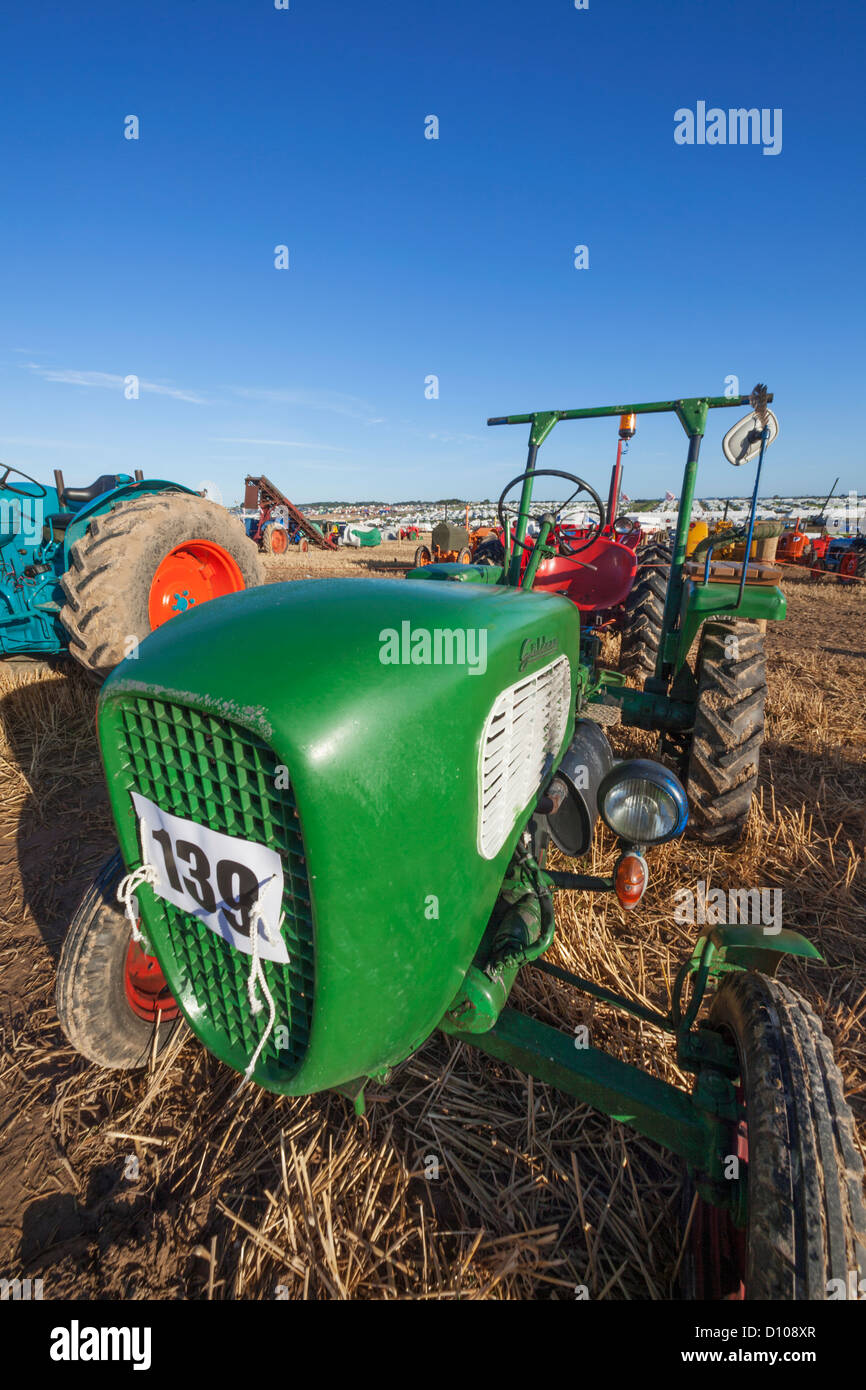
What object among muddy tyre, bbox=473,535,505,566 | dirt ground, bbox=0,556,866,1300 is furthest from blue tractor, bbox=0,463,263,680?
muddy tyre, bbox=473,535,505,566

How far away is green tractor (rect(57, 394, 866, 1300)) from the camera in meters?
1.03

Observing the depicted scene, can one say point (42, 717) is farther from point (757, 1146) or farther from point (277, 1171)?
point (757, 1146)

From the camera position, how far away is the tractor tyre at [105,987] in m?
1.78

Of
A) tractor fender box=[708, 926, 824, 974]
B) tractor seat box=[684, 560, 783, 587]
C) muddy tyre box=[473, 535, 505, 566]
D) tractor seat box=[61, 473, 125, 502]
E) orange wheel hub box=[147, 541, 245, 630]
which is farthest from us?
muddy tyre box=[473, 535, 505, 566]

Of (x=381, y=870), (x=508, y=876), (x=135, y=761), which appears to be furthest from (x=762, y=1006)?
(x=135, y=761)

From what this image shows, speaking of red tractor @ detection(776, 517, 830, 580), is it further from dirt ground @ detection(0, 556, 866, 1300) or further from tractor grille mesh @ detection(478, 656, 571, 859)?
tractor grille mesh @ detection(478, 656, 571, 859)

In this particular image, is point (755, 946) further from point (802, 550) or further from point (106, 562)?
point (802, 550)

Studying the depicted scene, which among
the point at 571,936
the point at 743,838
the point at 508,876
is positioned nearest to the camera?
the point at 508,876

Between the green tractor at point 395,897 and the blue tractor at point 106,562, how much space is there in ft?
8.75

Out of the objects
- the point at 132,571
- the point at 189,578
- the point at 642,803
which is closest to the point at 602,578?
the point at 189,578

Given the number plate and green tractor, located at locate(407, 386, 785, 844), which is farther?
green tractor, located at locate(407, 386, 785, 844)

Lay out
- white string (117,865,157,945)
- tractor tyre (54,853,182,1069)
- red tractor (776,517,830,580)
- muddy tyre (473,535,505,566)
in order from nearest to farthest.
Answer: white string (117,865,157,945) < tractor tyre (54,853,182,1069) < muddy tyre (473,535,505,566) < red tractor (776,517,830,580)
